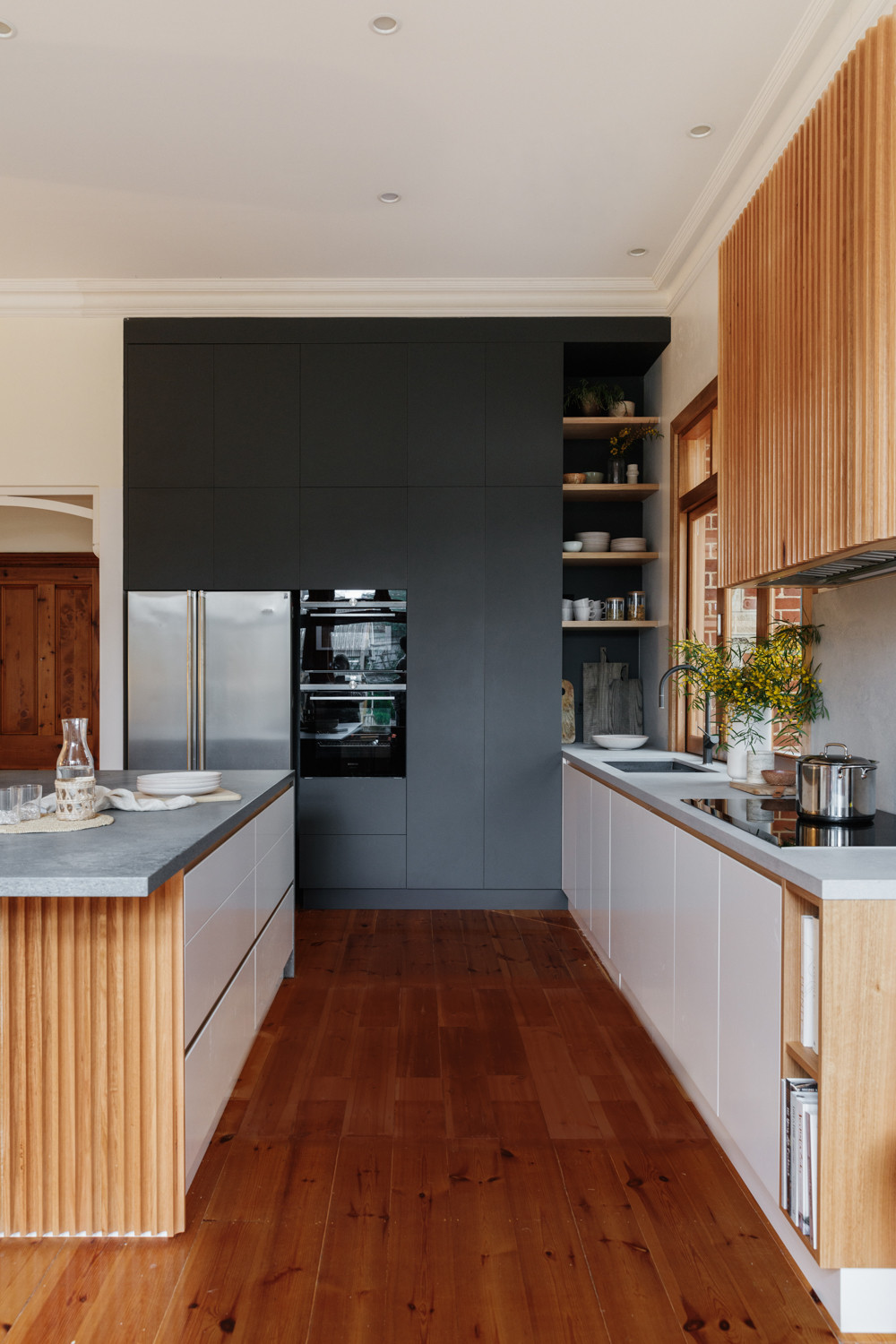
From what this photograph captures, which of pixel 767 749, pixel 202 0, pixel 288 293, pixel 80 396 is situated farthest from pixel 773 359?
pixel 80 396

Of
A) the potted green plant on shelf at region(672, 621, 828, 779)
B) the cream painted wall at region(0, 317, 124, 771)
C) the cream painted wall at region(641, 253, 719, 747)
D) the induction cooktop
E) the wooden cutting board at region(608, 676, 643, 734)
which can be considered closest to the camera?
the induction cooktop

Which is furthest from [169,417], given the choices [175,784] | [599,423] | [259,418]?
[175,784]

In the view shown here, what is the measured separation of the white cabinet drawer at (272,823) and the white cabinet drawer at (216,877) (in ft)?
0.29

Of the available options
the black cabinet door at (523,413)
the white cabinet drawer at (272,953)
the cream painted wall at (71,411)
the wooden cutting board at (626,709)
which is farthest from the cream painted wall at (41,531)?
the white cabinet drawer at (272,953)

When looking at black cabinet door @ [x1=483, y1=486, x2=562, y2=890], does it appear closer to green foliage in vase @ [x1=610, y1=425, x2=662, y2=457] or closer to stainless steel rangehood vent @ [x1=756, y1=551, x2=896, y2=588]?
green foliage in vase @ [x1=610, y1=425, x2=662, y2=457]

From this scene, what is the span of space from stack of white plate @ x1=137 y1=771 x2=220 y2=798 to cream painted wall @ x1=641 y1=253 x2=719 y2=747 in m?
2.48

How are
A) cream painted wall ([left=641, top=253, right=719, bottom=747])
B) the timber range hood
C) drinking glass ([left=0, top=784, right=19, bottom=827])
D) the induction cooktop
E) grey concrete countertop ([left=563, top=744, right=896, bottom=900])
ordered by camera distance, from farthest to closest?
1. cream painted wall ([left=641, top=253, right=719, bottom=747])
2. the timber range hood
3. drinking glass ([left=0, top=784, right=19, bottom=827])
4. the induction cooktop
5. grey concrete countertop ([left=563, top=744, right=896, bottom=900])

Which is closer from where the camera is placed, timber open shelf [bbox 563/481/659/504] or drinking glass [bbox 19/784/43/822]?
drinking glass [bbox 19/784/43/822]

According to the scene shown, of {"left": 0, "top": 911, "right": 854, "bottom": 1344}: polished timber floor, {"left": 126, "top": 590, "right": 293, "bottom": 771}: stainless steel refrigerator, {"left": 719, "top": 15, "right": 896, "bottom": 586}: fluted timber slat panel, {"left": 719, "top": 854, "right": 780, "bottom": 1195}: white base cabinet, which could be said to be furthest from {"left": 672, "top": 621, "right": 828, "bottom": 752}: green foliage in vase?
{"left": 126, "top": 590, "right": 293, "bottom": 771}: stainless steel refrigerator

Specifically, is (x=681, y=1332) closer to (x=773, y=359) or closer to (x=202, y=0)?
(x=773, y=359)

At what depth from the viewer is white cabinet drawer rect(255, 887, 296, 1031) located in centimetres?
264

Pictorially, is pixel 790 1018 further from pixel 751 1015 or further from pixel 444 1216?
pixel 444 1216

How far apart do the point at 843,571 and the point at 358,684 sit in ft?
8.19

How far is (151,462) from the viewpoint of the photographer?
14.2 feet
